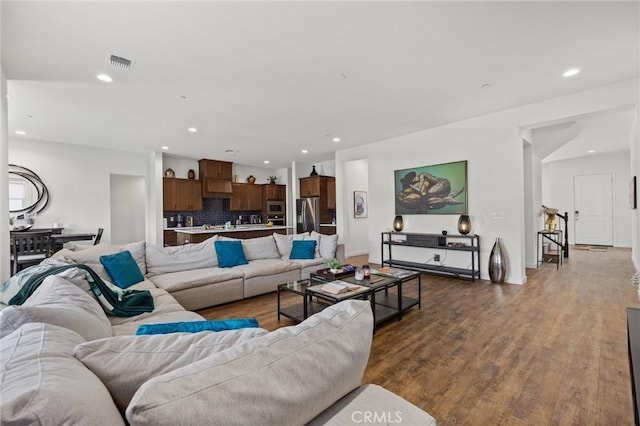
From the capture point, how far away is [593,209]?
828cm

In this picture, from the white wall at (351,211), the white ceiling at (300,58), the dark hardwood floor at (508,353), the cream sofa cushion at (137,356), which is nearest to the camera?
the cream sofa cushion at (137,356)

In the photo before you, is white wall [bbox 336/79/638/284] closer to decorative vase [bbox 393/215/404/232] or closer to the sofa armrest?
decorative vase [bbox 393/215/404/232]

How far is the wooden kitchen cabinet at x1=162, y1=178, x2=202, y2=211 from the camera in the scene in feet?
23.4

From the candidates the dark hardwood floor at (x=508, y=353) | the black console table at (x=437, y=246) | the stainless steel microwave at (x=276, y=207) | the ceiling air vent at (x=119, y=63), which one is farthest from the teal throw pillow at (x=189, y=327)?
the stainless steel microwave at (x=276, y=207)

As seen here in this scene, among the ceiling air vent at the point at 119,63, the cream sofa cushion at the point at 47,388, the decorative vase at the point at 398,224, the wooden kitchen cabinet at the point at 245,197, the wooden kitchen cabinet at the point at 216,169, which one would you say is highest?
the ceiling air vent at the point at 119,63

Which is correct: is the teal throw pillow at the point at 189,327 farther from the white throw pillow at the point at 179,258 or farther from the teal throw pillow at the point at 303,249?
the teal throw pillow at the point at 303,249

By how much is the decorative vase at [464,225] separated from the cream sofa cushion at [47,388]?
5.06 m

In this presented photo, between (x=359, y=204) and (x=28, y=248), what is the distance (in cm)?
664

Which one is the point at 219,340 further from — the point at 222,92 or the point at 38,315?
the point at 222,92

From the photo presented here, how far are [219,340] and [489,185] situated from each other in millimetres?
4950

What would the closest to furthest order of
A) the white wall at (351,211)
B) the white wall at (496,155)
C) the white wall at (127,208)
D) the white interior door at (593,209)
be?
the white wall at (496,155), the white wall at (351,211), the white wall at (127,208), the white interior door at (593,209)

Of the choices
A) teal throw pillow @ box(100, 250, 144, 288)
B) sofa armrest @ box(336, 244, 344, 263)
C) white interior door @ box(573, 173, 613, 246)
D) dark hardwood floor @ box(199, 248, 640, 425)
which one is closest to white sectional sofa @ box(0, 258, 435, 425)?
dark hardwood floor @ box(199, 248, 640, 425)

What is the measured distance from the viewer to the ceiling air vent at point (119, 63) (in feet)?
8.95

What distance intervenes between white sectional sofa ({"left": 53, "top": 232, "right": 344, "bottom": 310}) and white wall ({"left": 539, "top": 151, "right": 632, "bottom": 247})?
6.58 m
